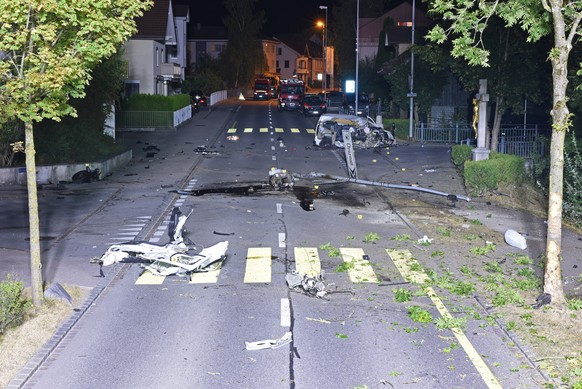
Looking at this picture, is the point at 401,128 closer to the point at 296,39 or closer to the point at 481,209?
the point at 481,209

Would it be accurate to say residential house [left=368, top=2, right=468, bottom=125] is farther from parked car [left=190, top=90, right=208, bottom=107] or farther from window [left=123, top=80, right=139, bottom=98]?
window [left=123, top=80, right=139, bottom=98]

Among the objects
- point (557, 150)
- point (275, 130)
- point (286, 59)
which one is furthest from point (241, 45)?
point (557, 150)

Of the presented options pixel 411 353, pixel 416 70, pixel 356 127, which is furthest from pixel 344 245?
pixel 416 70

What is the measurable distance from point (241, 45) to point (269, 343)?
319ft

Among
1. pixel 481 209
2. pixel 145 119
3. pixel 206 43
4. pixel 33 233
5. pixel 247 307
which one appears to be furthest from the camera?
pixel 206 43

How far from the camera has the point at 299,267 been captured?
51.1ft

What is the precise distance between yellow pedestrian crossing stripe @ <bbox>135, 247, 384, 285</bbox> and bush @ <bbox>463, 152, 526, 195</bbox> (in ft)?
30.5

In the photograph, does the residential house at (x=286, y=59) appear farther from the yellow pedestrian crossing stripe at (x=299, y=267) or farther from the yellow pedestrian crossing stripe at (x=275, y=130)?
the yellow pedestrian crossing stripe at (x=299, y=267)

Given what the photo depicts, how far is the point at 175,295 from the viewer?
13586 millimetres

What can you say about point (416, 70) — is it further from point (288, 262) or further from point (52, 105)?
point (52, 105)

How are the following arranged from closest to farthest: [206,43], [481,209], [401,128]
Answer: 1. [481,209]
2. [401,128]
3. [206,43]

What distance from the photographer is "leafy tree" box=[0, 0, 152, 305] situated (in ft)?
38.6

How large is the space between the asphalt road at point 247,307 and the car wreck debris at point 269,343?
9cm

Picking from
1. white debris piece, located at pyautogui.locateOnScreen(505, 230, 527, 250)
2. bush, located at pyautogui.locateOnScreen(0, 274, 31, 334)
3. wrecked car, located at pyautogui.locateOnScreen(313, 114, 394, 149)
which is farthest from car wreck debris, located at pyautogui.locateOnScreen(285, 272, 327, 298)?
wrecked car, located at pyautogui.locateOnScreen(313, 114, 394, 149)
